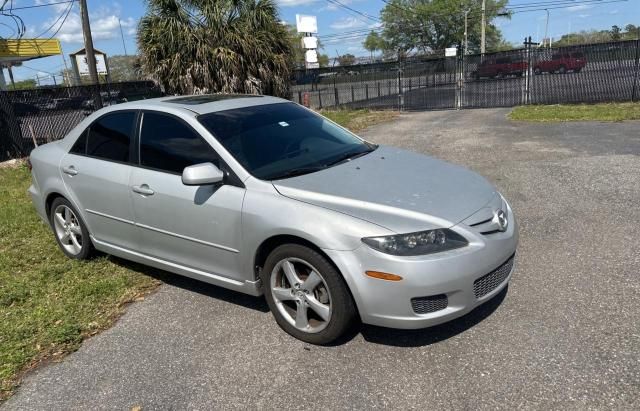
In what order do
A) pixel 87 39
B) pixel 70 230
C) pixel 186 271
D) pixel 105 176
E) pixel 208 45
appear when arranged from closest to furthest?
pixel 186 271 → pixel 105 176 → pixel 70 230 → pixel 208 45 → pixel 87 39

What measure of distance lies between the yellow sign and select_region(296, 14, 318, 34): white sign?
59.1 ft

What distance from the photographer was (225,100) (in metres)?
4.37

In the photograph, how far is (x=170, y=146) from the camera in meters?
3.89

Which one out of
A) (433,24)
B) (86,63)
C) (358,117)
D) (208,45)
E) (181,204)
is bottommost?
(358,117)

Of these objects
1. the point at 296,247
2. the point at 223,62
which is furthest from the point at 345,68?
the point at 296,247

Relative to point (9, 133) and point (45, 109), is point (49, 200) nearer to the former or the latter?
point (9, 133)

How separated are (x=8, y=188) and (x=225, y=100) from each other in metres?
6.88

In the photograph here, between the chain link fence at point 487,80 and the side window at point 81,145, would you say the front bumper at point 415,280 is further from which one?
the chain link fence at point 487,80

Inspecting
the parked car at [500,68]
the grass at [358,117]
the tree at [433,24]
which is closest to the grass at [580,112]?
the parked car at [500,68]

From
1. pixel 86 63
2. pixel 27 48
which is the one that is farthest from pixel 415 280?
pixel 27 48

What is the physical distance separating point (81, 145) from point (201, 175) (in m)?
1.95

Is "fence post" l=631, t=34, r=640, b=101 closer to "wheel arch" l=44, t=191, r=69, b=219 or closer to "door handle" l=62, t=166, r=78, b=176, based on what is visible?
"door handle" l=62, t=166, r=78, b=176

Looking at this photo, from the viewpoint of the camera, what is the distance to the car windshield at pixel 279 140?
3594mm

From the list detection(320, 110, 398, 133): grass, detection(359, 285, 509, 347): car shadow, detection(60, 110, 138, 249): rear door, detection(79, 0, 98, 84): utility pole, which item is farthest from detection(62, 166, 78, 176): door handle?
detection(79, 0, 98, 84): utility pole
